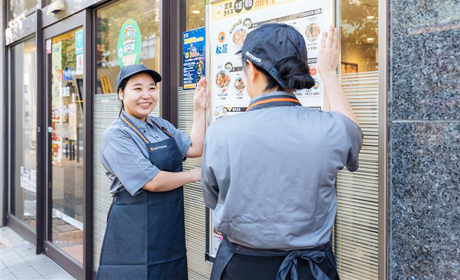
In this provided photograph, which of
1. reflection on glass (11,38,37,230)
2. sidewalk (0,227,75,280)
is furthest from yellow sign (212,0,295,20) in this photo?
reflection on glass (11,38,37,230)

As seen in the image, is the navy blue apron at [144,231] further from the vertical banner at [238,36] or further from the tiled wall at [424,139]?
the tiled wall at [424,139]

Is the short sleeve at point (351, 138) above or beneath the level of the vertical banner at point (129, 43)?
beneath

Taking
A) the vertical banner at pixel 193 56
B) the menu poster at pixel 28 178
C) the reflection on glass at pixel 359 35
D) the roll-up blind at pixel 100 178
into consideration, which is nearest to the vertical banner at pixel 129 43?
the roll-up blind at pixel 100 178

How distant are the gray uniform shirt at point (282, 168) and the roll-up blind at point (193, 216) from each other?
5.73 ft

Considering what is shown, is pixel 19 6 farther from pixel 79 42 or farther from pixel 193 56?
pixel 193 56

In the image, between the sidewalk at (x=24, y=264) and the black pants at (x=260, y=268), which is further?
the sidewalk at (x=24, y=264)

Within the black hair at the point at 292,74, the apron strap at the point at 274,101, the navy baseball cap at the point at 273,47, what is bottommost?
the apron strap at the point at 274,101

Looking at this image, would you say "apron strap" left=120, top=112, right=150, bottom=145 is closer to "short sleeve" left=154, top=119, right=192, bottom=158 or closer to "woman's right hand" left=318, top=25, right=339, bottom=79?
"short sleeve" left=154, top=119, right=192, bottom=158

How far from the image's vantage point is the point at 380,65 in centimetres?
210

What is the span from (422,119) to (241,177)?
870 mm

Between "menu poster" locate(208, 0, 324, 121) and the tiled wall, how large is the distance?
424 mm

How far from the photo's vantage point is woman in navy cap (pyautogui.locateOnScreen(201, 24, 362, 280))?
1618 mm

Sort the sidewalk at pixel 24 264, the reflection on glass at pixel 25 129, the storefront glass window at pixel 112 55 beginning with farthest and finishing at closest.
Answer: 1. the reflection on glass at pixel 25 129
2. the sidewalk at pixel 24 264
3. the storefront glass window at pixel 112 55

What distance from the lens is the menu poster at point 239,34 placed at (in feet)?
7.72
